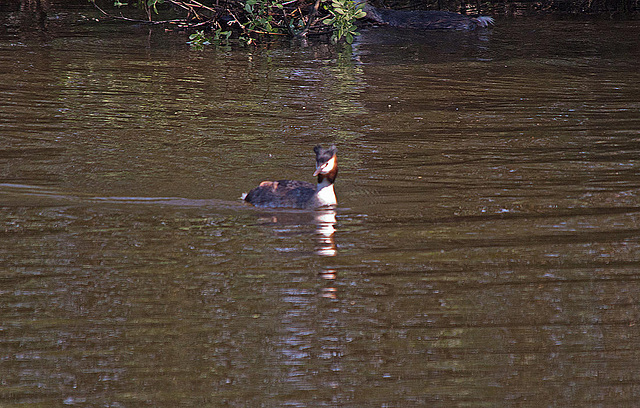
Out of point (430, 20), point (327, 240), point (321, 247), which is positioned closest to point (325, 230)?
point (327, 240)

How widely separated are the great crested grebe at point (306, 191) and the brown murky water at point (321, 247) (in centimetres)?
16

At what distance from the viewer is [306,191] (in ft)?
27.1

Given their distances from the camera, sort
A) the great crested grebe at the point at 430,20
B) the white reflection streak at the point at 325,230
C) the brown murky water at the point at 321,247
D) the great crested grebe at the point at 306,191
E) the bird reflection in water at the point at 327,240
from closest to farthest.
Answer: the brown murky water at the point at 321,247
the bird reflection in water at the point at 327,240
the white reflection streak at the point at 325,230
the great crested grebe at the point at 306,191
the great crested grebe at the point at 430,20

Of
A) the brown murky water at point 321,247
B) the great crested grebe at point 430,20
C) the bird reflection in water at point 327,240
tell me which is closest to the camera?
the brown murky water at point 321,247

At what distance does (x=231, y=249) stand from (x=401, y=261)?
1.36 metres

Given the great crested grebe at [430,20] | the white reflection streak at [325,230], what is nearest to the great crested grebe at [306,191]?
the white reflection streak at [325,230]

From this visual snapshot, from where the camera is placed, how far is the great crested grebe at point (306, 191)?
8.08m

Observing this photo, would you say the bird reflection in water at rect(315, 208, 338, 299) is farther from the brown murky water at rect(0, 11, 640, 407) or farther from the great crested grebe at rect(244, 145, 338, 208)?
the great crested grebe at rect(244, 145, 338, 208)

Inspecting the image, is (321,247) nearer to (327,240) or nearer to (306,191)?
(327,240)

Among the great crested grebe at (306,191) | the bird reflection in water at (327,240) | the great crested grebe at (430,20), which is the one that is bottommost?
the bird reflection in water at (327,240)

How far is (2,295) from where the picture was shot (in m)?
5.96

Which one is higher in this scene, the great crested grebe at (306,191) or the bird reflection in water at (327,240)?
the great crested grebe at (306,191)

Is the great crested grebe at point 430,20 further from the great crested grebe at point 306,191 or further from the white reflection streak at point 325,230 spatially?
the white reflection streak at point 325,230

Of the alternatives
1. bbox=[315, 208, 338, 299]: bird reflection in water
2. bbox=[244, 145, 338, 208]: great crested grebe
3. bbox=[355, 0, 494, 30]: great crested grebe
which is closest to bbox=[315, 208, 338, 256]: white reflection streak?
bbox=[315, 208, 338, 299]: bird reflection in water
